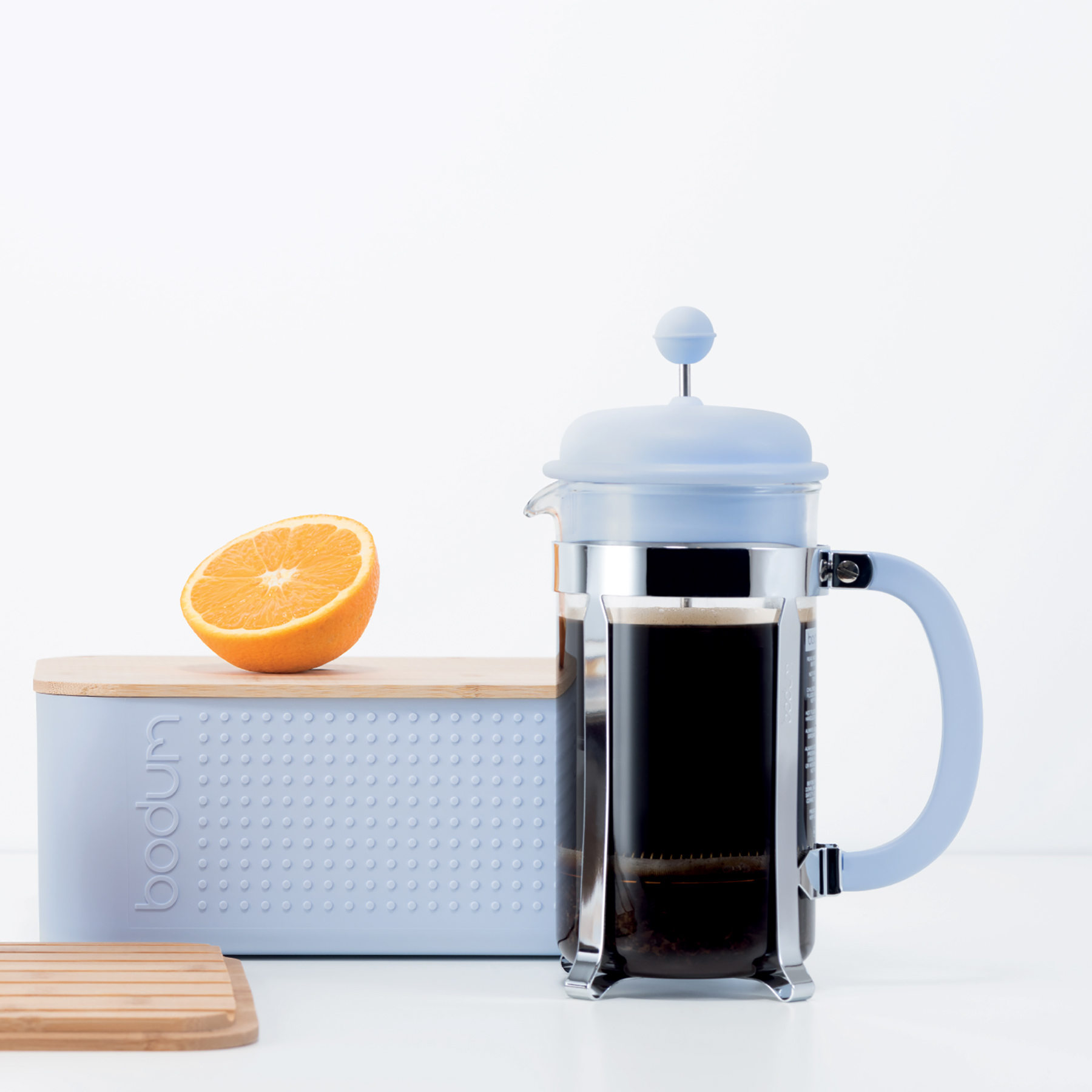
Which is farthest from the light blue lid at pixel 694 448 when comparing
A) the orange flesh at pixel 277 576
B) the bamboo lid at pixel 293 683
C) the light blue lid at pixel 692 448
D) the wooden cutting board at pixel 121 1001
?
the wooden cutting board at pixel 121 1001

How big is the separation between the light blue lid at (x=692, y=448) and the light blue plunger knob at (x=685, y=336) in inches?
1.3

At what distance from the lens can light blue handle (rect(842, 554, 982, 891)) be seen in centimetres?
85

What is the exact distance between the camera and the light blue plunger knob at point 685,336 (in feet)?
2.85

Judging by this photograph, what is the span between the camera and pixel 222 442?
1468 mm

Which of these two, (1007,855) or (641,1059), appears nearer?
(641,1059)

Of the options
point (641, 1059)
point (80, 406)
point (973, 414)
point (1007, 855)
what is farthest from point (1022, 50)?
point (641, 1059)

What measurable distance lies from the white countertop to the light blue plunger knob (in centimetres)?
39

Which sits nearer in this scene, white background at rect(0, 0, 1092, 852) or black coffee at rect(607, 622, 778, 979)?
black coffee at rect(607, 622, 778, 979)

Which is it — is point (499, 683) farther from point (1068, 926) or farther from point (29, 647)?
point (29, 647)

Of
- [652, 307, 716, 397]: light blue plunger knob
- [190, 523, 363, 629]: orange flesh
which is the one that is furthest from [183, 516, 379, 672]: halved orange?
[652, 307, 716, 397]: light blue plunger knob

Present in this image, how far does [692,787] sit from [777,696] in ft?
0.25

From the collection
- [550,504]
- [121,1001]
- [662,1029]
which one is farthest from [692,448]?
[121,1001]

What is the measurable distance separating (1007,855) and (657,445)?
30.4 inches

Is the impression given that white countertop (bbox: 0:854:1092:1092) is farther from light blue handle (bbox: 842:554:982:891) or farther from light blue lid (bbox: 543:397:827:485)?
light blue lid (bbox: 543:397:827:485)
